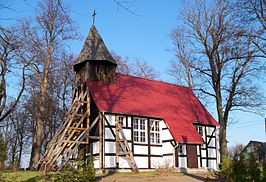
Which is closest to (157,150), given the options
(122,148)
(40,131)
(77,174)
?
(122,148)

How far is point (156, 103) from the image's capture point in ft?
90.1

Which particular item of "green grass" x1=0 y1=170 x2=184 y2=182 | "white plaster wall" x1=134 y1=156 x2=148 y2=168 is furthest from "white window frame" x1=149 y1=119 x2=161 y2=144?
"green grass" x1=0 y1=170 x2=184 y2=182

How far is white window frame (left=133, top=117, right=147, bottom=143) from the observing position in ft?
79.7

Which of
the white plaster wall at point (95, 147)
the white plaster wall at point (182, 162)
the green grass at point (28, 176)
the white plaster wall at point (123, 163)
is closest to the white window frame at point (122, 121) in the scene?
the white plaster wall at point (95, 147)

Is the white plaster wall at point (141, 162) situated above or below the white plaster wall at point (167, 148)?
below

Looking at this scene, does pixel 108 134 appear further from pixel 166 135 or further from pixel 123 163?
pixel 166 135

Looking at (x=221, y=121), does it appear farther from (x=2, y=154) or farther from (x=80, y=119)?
(x=2, y=154)

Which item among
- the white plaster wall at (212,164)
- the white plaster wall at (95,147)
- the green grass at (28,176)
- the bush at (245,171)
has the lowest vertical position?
the white plaster wall at (212,164)

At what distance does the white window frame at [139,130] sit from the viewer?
24.3m

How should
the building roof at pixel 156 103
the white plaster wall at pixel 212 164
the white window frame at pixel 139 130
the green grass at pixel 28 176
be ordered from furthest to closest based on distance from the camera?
the white plaster wall at pixel 212 164 → the building roof at pixel 156 103 → the white window frame at pixel 139 130 → the green grass at pixel 28 176

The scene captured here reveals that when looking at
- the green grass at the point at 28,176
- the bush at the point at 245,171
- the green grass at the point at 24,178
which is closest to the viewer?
the bush at the point at 245,171

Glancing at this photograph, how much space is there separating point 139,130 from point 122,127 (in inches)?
58.0

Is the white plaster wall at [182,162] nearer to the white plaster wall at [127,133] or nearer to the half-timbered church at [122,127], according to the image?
the half-timbered church at [122,127]

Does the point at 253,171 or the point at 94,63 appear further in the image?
the point at 94,63
